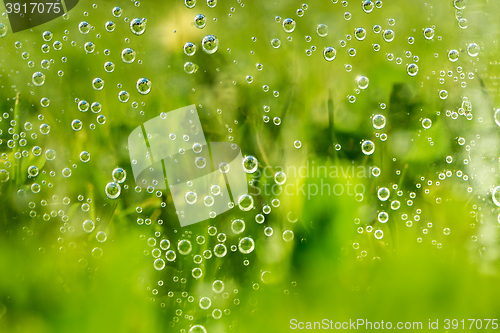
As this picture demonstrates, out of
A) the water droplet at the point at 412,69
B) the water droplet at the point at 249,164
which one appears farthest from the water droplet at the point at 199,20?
the water droplet at the point at 412,69

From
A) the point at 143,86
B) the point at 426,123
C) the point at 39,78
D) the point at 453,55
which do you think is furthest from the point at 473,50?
the point at 39,78

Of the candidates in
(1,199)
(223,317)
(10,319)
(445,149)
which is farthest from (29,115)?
(445,149)

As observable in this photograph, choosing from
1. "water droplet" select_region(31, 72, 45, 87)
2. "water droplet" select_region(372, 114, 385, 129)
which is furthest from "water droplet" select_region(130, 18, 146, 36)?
"water droplet" select_region(372, 114, 385, 129)

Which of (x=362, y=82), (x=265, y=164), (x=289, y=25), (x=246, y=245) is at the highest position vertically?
(x=289, y=25)

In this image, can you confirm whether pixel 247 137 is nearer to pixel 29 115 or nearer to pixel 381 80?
pixel 381 80

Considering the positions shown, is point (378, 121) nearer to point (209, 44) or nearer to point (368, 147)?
point (368, 147)

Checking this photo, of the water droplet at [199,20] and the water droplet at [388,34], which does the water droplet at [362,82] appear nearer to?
the water droplet at [388,34]

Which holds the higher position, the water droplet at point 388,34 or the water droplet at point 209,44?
the water droplet at point 209,44

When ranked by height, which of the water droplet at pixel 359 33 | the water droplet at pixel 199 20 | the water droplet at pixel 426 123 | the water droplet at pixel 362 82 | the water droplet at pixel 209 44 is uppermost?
the water droplet at pixel 199 20
